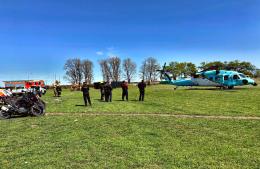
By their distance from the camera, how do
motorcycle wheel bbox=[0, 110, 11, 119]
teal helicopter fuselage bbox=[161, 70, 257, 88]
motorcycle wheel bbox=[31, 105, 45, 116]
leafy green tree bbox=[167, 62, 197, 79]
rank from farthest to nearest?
leafy green tree bbox=[167, 62, 197, 79] → teal helicopter fuselage bbox=[161, 70, 257, 88] → motorcycle wheel bbox=[31, 105, 45, 116] → motorcycle wheel bbox=[0, 110, 11, 119]

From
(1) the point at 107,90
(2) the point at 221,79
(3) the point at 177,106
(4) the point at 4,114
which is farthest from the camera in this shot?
(2) the point at 221,79

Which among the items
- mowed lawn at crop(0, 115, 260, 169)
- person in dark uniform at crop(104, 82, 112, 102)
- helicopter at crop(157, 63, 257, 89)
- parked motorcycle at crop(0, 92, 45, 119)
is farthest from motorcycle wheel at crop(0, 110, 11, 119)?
helicopter at crop(157, 63, 257, 89)

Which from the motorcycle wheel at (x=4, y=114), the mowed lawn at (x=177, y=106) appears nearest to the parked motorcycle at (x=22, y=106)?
the motorcycle wheel at (x=4, y=114)

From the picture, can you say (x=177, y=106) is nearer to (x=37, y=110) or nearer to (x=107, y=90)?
(x=107, y=90)

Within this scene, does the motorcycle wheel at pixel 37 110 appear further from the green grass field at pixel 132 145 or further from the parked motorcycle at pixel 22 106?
the green grass field at pixel 132 145

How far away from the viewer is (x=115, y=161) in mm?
6578

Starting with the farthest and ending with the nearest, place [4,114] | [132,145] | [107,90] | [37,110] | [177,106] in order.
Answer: [107,90], [177,106], [37,110], [4,114], [132,145]

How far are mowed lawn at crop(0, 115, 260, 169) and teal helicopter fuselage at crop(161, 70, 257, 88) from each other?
27.0 m

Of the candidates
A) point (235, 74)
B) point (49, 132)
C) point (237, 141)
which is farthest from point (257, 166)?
point (235, 74)

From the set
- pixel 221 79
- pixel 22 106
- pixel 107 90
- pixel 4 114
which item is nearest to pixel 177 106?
pixel 107 90

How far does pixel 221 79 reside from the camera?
3822cm

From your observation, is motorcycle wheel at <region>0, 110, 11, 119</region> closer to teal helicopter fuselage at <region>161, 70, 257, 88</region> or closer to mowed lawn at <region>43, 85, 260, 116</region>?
mowed lawn at <region>43, 85, 260, 116</region>

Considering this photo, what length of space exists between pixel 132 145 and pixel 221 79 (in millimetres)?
32657

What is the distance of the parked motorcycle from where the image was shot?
14.8m
